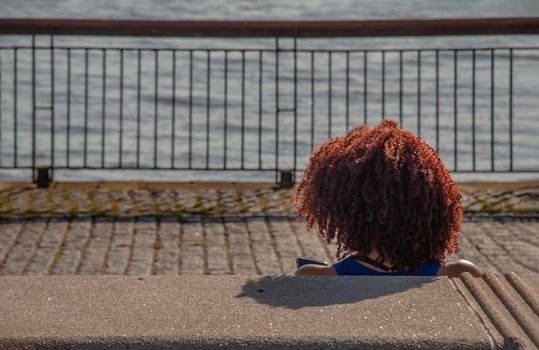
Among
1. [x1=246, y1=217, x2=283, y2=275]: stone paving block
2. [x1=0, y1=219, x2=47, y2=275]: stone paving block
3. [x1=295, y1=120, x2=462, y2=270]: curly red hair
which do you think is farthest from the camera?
[x1=246, y1=217, x2=283, y2=275]: stone paving block

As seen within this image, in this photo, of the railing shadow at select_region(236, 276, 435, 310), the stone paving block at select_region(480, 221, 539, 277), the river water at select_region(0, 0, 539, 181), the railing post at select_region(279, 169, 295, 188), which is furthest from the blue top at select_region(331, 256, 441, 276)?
the railing post at select_region(279, 169, 295, 188)

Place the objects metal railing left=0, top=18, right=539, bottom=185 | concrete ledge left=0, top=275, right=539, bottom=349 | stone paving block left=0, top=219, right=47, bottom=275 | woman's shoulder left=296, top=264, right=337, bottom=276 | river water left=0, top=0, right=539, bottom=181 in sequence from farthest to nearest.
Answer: river water left=0, top=0, right=539, bottom=181, metal railing left=0, top=18, right=539, bottom=185, stone paving block left=0, top=219, right=47, bottom=275, woman's shoulder left=296, top=264, right=337, bottom=276, concrete ledge left=0, top=275, right=539, bottom=349

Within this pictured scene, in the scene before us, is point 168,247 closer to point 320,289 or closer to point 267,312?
point 320,289

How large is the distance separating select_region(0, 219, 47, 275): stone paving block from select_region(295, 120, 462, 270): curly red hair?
3832 millimetres

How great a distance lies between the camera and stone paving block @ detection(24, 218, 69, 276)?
25.8 ft

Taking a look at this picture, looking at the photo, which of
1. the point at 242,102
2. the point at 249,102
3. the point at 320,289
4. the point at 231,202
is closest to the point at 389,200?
the point at 320,289

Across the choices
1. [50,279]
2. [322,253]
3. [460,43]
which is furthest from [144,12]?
[50,279]

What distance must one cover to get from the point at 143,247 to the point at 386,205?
14.7ft

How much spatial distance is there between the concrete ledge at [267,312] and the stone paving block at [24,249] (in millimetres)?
3908

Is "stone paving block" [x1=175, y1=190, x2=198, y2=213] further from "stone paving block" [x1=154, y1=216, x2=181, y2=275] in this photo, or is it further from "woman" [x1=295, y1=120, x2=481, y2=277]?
"woman" [x1=295, y1=120, x2=481, y2=277]

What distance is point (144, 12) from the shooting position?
26.3 meters

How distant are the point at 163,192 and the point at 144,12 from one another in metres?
16.6

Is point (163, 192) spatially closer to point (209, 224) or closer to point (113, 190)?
point (113, 190)

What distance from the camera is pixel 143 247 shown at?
8492 millimetres
